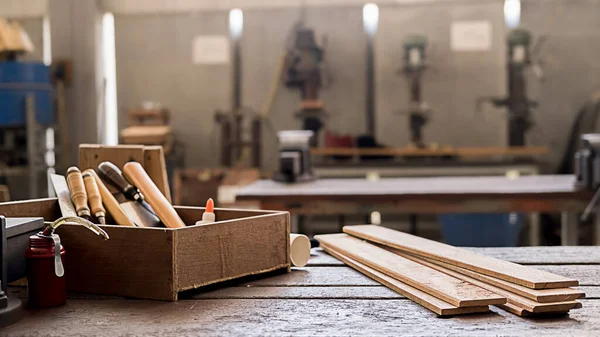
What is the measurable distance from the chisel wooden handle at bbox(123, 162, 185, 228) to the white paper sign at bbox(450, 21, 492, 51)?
590 centimetres

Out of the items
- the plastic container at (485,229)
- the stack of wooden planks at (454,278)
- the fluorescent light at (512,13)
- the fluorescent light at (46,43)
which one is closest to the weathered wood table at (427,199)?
the plastic container at (485,229)

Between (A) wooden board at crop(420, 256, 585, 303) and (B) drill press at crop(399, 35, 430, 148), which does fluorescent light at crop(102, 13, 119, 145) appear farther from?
(A) wooden board at crop(420, 256, 585, 303)

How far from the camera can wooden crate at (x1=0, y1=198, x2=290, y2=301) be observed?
3.92ft

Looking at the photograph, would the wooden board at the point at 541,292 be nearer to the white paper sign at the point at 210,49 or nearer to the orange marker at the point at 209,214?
the orange marker at the point at 209,214

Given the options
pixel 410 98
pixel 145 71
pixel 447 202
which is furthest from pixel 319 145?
pixel 447 202

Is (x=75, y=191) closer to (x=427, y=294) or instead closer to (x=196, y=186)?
(x=427, y=294)

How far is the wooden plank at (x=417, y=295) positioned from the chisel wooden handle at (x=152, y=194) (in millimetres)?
412

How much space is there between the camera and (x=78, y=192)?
55.1 inches

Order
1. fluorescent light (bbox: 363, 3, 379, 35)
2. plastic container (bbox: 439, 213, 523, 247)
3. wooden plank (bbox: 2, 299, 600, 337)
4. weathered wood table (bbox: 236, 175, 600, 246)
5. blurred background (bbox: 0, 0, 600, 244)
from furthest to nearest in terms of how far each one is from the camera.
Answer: fluorescent light (bbox: 363, 3, 379, 35)
blurred background (bbox: 0, 0, 600, 244)
plastic container (bbox: 439, 213, 523, 247)
weathered wood table (bbox: 236, 175, 600, 246)
wooden plank (bbox: 2, 299, 600, 337)

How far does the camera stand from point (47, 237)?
118cm

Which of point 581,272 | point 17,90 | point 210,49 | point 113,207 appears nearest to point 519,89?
point 210,49

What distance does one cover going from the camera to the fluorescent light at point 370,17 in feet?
23.0

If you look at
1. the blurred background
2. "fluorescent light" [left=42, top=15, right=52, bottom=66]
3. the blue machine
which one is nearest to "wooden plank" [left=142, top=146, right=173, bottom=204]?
the blurred background

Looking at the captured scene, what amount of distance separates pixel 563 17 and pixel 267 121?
3263mm
